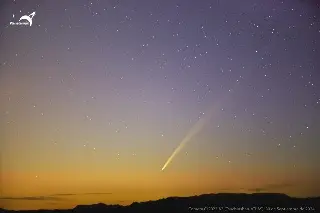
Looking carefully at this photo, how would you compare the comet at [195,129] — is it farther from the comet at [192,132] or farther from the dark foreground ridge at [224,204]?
the dark foreground ridge at [224,204]

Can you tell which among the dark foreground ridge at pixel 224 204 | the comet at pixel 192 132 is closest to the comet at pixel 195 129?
the comet at pixel 192 132

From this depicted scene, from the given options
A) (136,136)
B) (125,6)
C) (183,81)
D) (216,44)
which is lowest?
(136,136)

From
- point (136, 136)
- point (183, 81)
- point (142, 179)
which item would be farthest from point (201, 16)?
point (142, 179)

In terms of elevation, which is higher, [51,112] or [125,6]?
[125,6]

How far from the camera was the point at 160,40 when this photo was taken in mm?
5344

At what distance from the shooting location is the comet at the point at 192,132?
5.28 meters

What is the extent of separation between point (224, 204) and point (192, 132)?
2.43ft

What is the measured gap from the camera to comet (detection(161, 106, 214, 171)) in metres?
5.28

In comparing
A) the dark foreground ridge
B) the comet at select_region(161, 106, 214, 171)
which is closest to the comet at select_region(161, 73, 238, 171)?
the comet at select_region(161, 106, 214, 171)

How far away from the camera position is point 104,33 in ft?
17.3

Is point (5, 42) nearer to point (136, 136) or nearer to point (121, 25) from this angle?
point (121, 25)

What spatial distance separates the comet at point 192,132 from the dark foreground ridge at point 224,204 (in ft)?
1.21

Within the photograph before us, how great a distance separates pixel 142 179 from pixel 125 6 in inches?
66.0

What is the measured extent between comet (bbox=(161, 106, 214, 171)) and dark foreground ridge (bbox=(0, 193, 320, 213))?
1.21 ft
